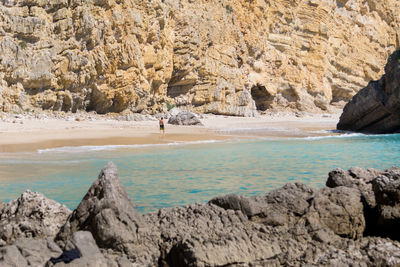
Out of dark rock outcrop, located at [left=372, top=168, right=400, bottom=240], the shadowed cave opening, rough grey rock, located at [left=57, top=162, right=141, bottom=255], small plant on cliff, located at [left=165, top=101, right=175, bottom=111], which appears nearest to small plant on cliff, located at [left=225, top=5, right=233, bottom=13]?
the shadowed cave opening

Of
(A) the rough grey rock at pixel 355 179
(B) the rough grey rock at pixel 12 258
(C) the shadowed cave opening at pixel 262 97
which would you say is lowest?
(B) the rough grey rock at pixel 12 258

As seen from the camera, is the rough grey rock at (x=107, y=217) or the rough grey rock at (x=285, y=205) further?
the rough grey rock at (x=285, y=205)

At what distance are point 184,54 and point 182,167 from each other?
20537 mm

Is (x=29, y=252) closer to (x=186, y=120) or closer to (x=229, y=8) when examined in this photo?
(x=186, y=120)

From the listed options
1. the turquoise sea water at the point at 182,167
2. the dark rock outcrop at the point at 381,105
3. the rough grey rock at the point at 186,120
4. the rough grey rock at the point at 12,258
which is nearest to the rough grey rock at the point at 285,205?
the turquoise sea water at the point at 182,167

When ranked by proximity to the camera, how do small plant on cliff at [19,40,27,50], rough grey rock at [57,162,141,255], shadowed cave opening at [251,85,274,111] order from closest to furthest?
rough grey rock at [57,162,141,255]
small plant on cliff at [19,40,27,50]
shadowed cave opening at [251,85,274,111]

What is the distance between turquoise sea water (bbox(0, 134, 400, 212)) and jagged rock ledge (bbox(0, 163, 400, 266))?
5.36 ft

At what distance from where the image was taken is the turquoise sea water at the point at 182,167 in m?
6.56

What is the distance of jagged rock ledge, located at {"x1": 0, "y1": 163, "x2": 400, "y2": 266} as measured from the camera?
3328 mm

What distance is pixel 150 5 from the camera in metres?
25.7

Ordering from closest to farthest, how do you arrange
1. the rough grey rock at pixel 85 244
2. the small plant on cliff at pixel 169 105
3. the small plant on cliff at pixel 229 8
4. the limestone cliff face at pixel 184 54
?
the rough grey rock at pixel 85 244, the limestone cliff face at pixel 184 54, the small plant on cliff at pixel 169 105, the small plant on cliff at pixel 229 8

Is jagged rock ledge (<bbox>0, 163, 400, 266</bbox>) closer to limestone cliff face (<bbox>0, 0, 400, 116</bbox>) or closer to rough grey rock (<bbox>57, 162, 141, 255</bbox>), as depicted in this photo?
rough grey rock (<bbox>57, 162, 141, 255</bbox>)

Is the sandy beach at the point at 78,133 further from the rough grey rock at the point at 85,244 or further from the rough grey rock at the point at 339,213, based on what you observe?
the rough grey rock at the point at 339,213

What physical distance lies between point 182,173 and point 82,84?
16417mm
